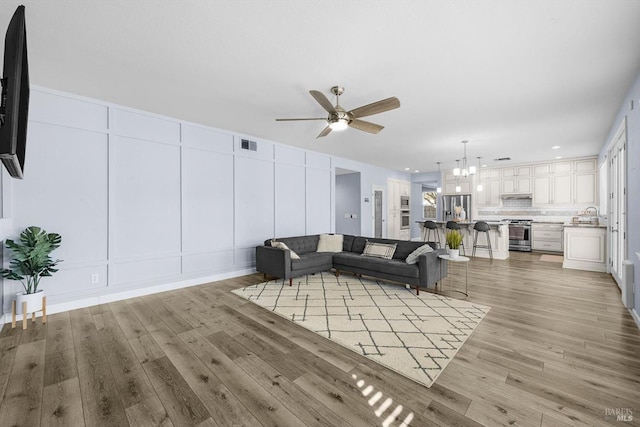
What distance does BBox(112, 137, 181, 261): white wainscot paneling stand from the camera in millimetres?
3957

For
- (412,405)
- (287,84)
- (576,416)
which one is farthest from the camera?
(287,84)

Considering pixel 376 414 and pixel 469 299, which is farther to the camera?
pixel 469 299

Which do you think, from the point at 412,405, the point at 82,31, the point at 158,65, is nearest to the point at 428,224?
the point at 412,405

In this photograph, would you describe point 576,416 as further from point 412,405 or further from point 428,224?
point 428,224

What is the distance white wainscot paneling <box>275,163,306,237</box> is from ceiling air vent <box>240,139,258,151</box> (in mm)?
652

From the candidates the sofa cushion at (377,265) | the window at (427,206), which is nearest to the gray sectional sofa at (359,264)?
the sofa cushion at (377,265)

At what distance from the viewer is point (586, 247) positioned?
5.64m

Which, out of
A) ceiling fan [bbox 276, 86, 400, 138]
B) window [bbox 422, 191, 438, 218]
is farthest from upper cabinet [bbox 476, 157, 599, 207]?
ceiling fan [bbox 276, 86, 400, 138]

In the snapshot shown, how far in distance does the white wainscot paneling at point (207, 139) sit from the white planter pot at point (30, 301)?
8.97ft

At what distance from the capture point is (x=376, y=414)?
1732 millimetres

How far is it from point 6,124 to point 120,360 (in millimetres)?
1983

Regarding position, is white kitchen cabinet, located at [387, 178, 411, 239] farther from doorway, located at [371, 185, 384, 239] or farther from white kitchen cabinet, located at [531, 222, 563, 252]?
white kitchen cabinet, located at [531, 222, 563, 252]

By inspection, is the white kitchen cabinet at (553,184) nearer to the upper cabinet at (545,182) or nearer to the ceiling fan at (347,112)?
the upper cabinet at (545,182)

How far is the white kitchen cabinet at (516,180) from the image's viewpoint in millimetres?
8164
